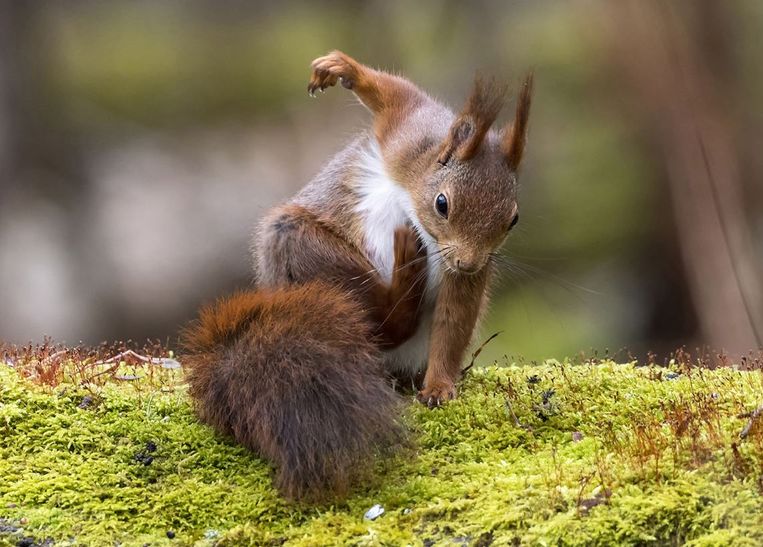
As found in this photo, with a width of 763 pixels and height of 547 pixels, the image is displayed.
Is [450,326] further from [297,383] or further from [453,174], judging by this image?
[297,383]

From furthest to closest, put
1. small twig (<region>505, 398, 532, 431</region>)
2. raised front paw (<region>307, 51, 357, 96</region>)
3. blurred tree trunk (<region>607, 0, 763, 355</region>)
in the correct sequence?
blurred tree trunk (<region>607, 0, 763, 355</region>) → raised front paw (<region>307, 51, 357, 96</region>) → small twig (<region>505, 398, 532, 431</region>)

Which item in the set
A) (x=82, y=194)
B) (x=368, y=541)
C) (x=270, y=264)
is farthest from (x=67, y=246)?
(x=368, y=541)

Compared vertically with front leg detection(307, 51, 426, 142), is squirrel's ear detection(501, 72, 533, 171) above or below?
below

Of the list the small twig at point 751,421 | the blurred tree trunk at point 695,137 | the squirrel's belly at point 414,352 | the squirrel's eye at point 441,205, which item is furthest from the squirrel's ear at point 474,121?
the blurred tree trunk at point 695,137

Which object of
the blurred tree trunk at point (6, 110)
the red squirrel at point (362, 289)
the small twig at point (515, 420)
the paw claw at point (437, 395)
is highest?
the blurred tree trunk at point (6, 110)

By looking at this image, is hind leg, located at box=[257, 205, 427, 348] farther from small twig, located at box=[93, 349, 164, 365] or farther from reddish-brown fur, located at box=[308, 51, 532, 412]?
small twig, located at box=[93, 349, 164, 365]

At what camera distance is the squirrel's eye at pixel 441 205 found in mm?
3102

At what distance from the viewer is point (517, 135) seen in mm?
3184

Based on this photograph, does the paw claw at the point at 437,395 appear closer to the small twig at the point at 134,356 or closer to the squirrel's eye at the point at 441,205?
the squirrel's eye at the point at 441,205

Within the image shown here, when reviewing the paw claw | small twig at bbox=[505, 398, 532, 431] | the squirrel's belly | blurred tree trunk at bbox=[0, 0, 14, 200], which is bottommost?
small twig at bbox=[505, 398, 532, 431]

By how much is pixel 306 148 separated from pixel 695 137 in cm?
304

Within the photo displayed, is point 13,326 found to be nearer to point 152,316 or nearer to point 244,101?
point 152,316

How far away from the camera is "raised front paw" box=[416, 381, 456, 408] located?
3109 millimetres

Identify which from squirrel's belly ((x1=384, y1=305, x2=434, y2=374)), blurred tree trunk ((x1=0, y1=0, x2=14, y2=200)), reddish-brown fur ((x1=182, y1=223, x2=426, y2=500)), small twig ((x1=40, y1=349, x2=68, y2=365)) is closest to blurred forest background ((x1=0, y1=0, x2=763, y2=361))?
blurred tree trunk ((x1=0, y1=0, x2=14, y2=200))
